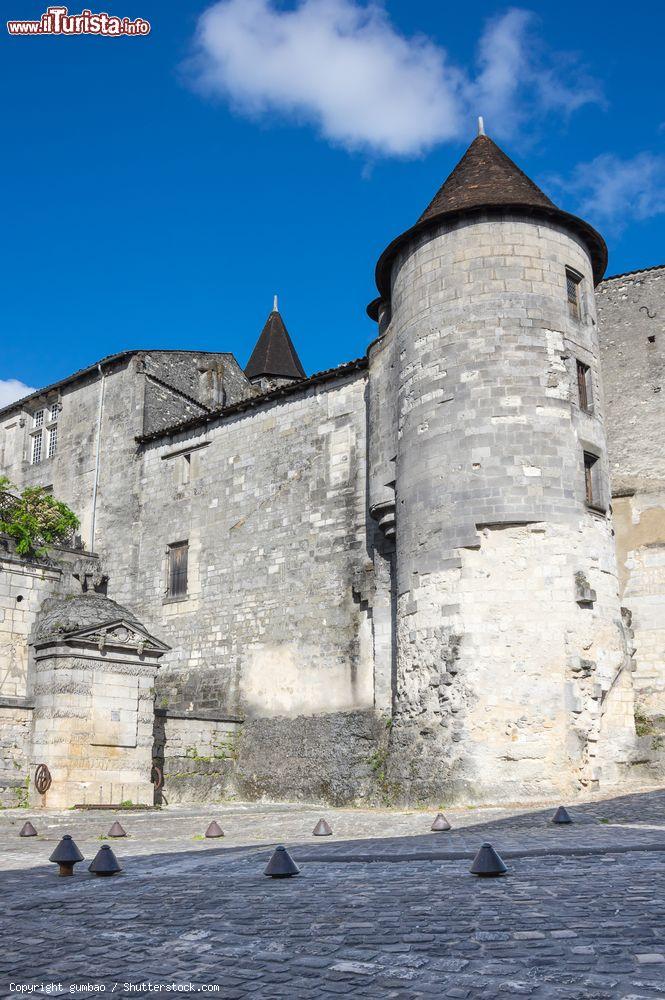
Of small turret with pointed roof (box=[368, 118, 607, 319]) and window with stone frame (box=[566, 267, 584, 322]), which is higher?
small turret with pointed roof (box=[368, 118, 607, 319])

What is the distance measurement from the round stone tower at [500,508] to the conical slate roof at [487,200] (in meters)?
0.04

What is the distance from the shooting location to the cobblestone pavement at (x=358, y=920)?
3.97 meters

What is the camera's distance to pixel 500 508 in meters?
14.8

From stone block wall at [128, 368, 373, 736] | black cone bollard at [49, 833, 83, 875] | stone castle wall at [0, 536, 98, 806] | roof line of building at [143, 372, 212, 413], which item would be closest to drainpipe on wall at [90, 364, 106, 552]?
roof line of building at [143, 372, 212, 413]

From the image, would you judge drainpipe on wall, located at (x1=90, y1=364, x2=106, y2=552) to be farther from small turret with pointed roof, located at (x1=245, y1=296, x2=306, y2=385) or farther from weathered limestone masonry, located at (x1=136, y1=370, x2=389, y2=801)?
small turret with pointed roof, located at (x1=245, y1=296, x2=306, y2=385)

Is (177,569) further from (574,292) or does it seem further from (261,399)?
(574,292)

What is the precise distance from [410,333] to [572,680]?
21.9ft

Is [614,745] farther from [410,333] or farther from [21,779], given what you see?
[21,779]

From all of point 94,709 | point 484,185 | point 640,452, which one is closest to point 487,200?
point 484,185

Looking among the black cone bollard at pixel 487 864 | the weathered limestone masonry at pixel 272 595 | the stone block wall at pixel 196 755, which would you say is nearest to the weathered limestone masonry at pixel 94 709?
the stone block wall at pixel 196 755

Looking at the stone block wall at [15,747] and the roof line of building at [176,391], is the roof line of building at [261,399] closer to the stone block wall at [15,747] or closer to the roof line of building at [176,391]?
the roof line of building at [176,391]

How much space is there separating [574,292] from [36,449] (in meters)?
16.5

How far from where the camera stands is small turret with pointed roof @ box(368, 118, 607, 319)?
16.3 meters

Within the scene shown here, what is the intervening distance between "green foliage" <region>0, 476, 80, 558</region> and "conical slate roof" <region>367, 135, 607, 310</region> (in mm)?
8788
